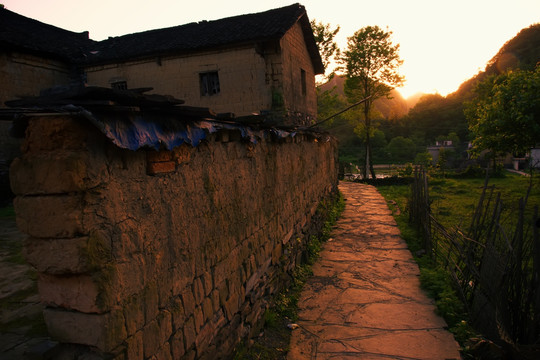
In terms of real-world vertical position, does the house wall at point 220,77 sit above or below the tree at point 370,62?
below

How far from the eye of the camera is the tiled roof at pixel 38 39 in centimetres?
1145

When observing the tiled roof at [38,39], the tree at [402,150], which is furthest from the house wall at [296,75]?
the tree at [402,150]

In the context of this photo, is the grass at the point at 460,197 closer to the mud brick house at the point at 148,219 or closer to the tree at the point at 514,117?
the tree at the point at 514,117

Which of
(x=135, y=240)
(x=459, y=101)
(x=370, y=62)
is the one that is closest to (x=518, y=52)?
(x=459, y=101)

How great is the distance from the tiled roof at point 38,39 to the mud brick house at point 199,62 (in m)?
0.04

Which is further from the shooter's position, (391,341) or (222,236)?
(391,341)

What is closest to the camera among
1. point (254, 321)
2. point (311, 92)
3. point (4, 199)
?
point (254, 321)

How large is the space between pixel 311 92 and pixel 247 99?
4.82 metres

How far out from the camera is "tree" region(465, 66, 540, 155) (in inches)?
429

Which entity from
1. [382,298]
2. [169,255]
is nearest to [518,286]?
[382,298]

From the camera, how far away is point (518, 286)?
3.32 metres

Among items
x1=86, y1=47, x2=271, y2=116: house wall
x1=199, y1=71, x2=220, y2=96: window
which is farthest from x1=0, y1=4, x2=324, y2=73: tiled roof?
x1=199, y1=71, x2=220, y2=96: window

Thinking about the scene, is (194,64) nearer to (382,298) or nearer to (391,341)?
(382,298)

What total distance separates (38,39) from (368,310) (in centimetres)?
1546
